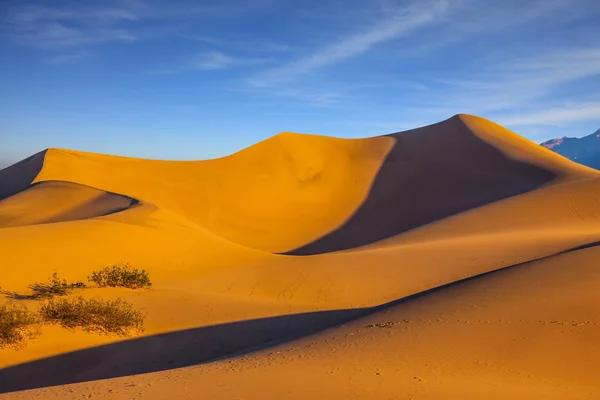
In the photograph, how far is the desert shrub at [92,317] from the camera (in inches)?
330

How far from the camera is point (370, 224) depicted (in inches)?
1147

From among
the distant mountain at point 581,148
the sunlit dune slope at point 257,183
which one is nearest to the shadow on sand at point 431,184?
the sunlit dune slope at point 257,183

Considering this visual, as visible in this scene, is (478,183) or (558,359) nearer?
(558,359)

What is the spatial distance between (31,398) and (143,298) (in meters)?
5.85

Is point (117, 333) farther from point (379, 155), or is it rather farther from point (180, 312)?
point (379, 155)

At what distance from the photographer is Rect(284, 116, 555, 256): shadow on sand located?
28.2 meters

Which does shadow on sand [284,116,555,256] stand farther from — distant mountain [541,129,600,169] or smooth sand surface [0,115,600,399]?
distant mountain [541,129,600,169]

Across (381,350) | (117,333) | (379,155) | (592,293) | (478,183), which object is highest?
(379,155)

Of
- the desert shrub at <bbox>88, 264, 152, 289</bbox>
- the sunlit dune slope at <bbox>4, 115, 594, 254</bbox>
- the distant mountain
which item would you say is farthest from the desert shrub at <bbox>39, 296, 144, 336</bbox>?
the distant mountain

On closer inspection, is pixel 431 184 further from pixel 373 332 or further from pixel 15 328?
pixel 15 328

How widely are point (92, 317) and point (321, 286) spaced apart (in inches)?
234

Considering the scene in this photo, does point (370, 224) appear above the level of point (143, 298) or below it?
above

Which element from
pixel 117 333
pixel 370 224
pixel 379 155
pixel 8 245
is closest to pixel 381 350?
pixel 117 333

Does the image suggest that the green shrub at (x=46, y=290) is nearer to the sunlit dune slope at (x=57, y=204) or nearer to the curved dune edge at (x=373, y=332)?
the curved dune edge at (x=373, y=332)
